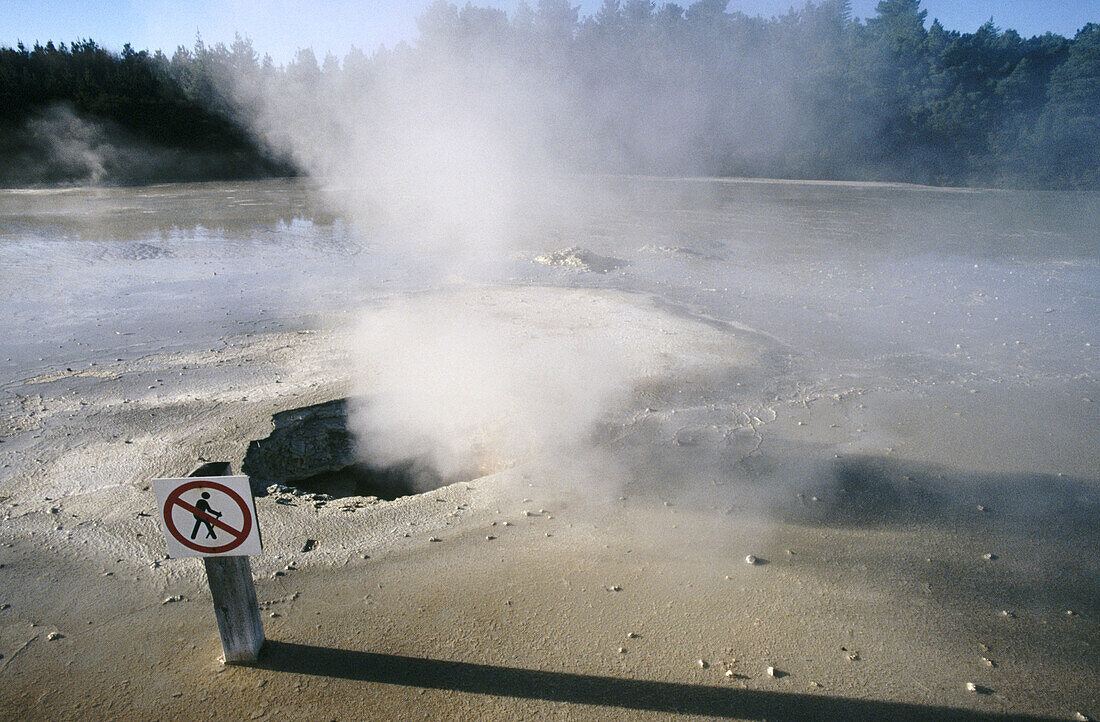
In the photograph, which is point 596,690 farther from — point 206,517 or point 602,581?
point 206,517

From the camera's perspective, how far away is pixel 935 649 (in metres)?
2.19

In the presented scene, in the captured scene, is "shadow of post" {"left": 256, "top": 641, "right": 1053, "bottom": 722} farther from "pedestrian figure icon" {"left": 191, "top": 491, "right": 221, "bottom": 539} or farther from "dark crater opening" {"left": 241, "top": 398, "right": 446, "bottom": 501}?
"dark crater opening" {"left": 241, "top": 398, "right": 446, "bottom": 501}

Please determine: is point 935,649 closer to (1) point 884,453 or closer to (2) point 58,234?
(1) point 884,453

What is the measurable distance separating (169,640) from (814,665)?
6.99ft

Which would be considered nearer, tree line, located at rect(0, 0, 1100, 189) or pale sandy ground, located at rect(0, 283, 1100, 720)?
pale sandy ground, located at rect(0, 283, 1100, 720)

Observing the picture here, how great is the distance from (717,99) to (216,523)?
13753mm

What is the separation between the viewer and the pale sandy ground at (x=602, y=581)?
1.96m

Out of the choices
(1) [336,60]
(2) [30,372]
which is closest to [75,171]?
(1) [336,60]

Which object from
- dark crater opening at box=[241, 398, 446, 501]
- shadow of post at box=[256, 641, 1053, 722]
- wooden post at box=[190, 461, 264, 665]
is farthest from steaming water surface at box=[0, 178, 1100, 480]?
wooden post at box=[190, 461, 264, 665]

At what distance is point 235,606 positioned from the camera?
6.27 feet

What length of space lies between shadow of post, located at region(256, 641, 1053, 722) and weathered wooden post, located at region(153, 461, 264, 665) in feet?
1.20

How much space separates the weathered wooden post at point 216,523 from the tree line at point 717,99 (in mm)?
10015

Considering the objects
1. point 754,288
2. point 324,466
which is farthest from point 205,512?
point 754,288

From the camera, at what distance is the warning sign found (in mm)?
1721
